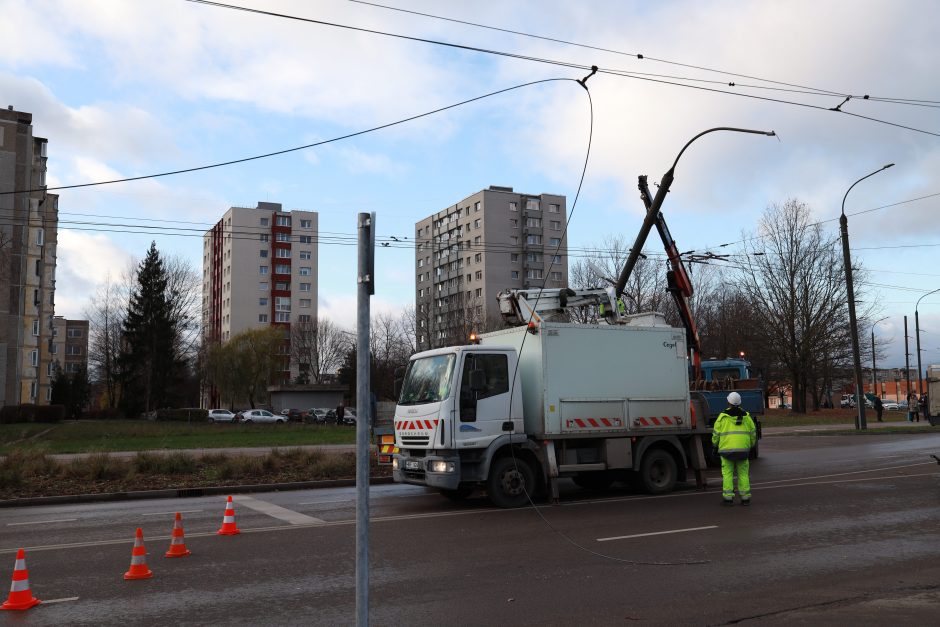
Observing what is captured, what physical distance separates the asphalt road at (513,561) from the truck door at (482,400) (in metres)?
1.18

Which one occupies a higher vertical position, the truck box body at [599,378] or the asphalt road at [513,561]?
the truck box body at [599,378]

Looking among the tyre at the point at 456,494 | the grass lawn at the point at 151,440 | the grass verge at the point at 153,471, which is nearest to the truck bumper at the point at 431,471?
the tyre at the point at 456,494

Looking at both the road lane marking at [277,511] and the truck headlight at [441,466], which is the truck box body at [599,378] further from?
the road lane marking at [277,511]

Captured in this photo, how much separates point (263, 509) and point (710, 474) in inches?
403

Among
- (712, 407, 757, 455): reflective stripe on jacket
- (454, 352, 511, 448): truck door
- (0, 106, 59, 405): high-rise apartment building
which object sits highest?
(0, 106, 59, 405): high-rise apartment building

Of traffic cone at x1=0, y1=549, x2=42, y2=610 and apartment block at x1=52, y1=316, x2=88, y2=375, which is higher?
apartment block at x1=52, y1=316, x2=88, y2=375

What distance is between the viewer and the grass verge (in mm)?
15734

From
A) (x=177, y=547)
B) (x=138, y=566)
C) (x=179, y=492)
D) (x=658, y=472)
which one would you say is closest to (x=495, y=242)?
(x=179, y=492)

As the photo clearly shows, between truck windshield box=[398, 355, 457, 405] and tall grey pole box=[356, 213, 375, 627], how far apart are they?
8.03m

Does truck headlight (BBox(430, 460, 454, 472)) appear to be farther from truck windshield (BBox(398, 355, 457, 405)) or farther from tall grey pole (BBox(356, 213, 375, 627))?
tall grey pole (BBox(356, 213, 375, 627))

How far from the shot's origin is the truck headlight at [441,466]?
11828mm

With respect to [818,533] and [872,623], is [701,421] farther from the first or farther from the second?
[872,623]

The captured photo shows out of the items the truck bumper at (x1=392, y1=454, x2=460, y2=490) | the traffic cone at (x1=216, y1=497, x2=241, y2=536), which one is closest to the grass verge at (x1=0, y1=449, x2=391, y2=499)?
the truck bumper at (x1=392, y1=454, x2=460, y2=490)

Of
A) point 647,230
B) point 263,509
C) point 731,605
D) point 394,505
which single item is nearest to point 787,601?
point 731,605
